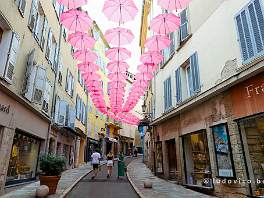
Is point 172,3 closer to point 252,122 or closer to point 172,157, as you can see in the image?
point 252,122

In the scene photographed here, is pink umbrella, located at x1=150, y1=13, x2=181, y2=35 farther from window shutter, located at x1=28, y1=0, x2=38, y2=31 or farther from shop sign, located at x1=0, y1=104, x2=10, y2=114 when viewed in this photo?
shop sign, located at x1=0, y1=104, x2=10, y2=114

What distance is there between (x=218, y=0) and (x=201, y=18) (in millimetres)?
1270

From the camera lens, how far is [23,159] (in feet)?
35.5

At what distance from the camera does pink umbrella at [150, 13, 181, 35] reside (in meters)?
8.84

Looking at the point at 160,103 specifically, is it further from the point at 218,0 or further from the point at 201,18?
the point at 218,0

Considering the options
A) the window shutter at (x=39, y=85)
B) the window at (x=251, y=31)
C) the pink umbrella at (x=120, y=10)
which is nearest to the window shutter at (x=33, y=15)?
the window shutter at (x=39, y=85)

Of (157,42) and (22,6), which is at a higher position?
(22,6)

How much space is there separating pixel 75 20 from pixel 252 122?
7041 mm

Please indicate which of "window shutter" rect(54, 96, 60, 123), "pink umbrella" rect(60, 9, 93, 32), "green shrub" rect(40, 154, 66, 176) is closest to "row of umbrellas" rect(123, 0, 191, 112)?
"pink umbrella" rect(60, 9, 93, 32)

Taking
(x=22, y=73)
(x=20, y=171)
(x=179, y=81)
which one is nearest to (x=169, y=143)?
(x=179, y=81)

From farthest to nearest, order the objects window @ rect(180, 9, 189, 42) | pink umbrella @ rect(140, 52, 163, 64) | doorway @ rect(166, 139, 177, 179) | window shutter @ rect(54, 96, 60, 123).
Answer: window shutter @ rect(54, 96, 60, 123), doorway @ rect(166, 139, 177, 179), window @ rect(180, 9, 189, 42), pink umbrella @ rect(140, 52, 163, 64)

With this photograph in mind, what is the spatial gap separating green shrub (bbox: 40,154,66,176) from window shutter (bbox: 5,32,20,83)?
3.00 metres

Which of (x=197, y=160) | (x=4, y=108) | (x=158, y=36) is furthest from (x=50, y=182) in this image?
(x=158, y=36)

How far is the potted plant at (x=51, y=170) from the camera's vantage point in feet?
26.9
